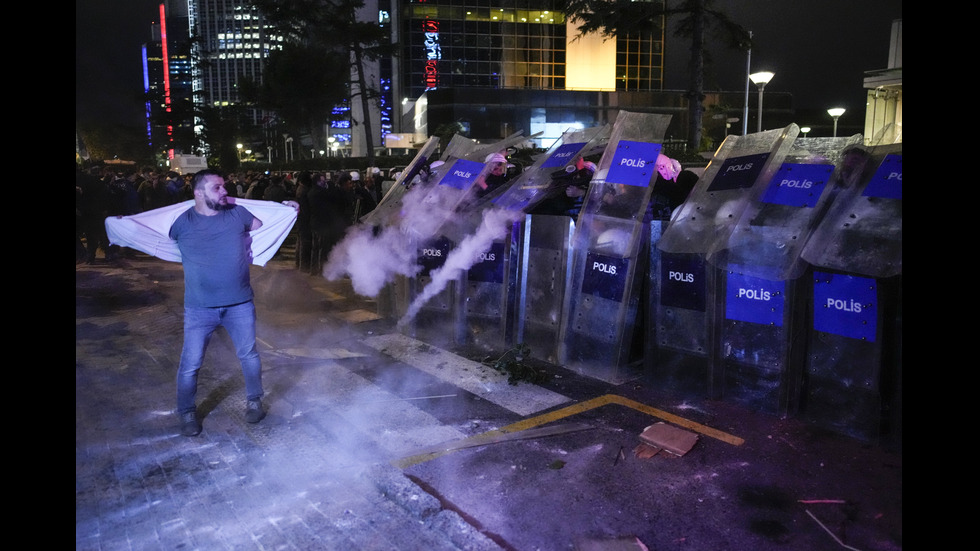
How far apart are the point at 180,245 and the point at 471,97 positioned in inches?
1781

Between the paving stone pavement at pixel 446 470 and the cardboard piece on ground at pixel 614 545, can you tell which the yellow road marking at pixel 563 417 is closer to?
the paving stone pavement at pixel 446 470

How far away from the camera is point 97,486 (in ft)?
12.5

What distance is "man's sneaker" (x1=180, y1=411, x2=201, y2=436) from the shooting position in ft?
14.8

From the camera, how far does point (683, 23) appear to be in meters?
17.8

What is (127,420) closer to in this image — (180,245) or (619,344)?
(180,245)

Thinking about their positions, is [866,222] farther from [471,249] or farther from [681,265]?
[471,249]

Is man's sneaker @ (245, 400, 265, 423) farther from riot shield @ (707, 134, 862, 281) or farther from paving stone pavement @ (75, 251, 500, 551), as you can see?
riot shield @ (707, 134, 862, 281)

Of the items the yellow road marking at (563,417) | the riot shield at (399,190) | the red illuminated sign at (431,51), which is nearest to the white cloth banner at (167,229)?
the riot shield at (399,190)

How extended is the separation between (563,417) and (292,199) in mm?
10983

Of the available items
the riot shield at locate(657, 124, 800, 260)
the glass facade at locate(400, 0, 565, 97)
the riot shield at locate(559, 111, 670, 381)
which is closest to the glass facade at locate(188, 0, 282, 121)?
the glass facade at locate(400, 0, 565, 97)

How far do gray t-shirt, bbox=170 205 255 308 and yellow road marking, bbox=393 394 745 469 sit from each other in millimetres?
1773

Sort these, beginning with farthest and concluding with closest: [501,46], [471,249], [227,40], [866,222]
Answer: [227,40]
[501,46]
[471,249]
[866,222]

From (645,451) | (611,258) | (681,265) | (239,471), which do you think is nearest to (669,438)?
(645,451)

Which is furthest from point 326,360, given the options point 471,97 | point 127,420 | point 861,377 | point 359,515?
point 471,97
